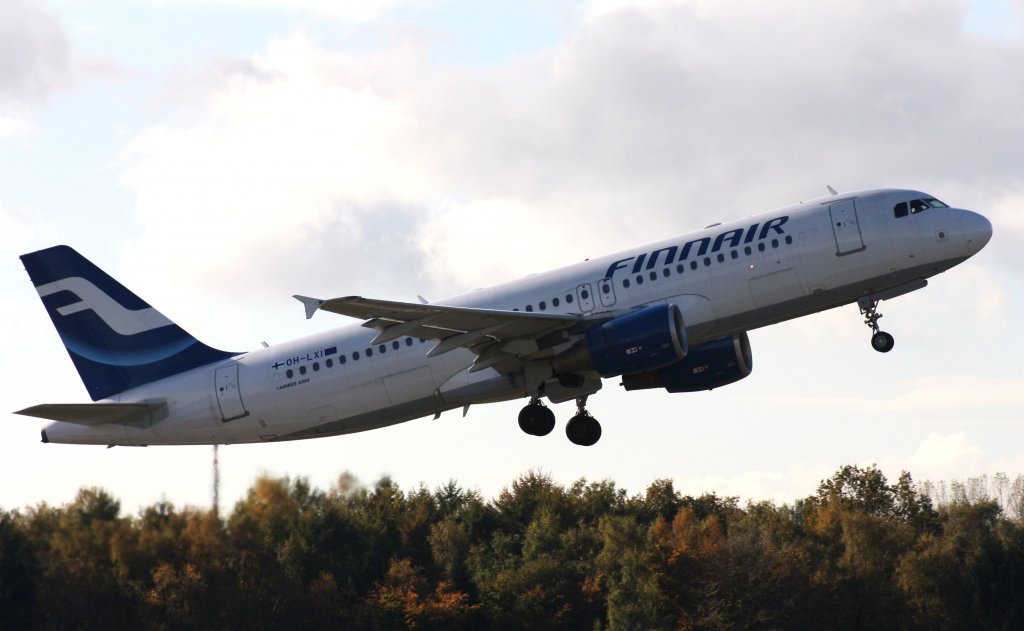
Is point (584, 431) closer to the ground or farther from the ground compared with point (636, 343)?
closer to the ground

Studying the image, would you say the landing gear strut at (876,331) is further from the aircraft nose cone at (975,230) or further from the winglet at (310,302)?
the winglet at (310,302)

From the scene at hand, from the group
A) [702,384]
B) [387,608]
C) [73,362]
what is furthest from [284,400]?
[387,608]

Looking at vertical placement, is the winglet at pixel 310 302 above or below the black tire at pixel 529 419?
above

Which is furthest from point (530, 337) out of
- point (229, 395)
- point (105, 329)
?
point (105, 329)

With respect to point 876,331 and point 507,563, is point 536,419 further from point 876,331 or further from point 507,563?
point 507,563

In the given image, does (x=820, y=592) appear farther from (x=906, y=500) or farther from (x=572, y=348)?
(x=572, y=348)

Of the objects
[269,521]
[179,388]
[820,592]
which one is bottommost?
[820,592]

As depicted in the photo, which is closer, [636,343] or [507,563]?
[636,343]

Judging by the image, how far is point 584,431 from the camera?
141ft

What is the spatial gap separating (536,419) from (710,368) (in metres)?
5.30

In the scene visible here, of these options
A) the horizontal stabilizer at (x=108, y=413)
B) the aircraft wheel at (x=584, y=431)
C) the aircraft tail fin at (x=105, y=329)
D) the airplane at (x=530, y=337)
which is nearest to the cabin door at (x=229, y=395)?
the airplane at (x=530, y=337)

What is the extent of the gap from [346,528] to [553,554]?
1730 cm

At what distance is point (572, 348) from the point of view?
39.2 meters

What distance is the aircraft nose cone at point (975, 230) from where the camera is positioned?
127 feet
